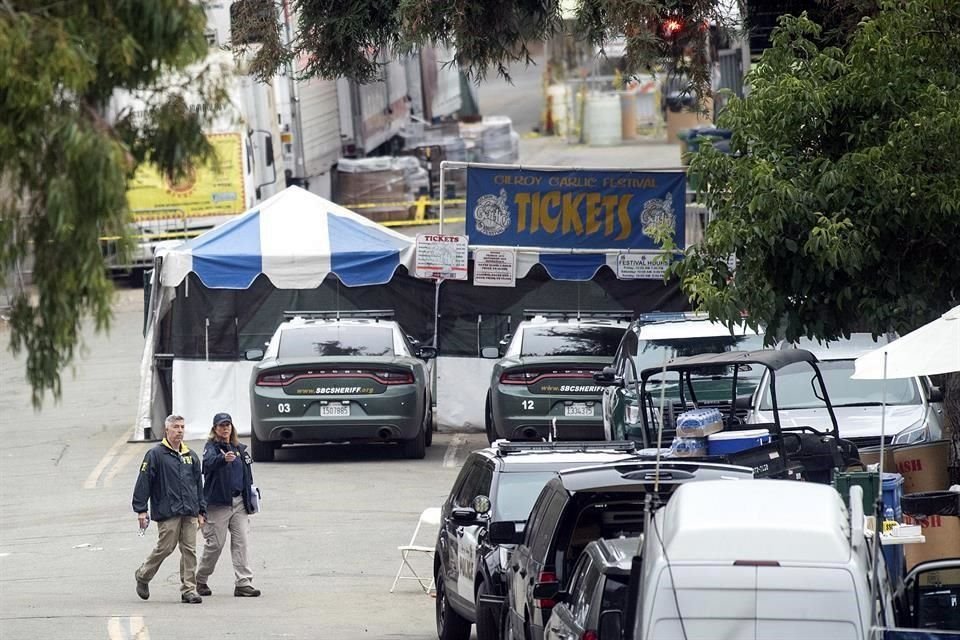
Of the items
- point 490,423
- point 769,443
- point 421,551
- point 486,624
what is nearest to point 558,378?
point 490,423

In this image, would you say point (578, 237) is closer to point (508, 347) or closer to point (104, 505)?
point (508, 347)

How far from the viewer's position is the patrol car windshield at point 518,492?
11.1m

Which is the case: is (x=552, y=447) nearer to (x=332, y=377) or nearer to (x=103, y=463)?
(x=332, y=377)

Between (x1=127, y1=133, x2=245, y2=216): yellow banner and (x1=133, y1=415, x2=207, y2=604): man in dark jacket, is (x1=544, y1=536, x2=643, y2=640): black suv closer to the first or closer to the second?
(x1=133, y1=415, x2=207, y2=604): man in dark jacket

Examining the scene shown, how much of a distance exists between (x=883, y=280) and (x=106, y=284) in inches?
255

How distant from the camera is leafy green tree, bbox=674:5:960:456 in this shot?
35.4 feet

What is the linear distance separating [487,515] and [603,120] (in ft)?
164

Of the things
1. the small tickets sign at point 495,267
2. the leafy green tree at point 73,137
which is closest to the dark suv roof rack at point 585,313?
the small tickets sign at point 495,267

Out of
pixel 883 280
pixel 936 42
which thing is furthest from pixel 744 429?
pixel 936 42

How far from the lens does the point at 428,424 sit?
20562mm

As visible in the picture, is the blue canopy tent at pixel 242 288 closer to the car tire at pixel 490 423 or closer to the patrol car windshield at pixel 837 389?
the car tire at pixel 490 423

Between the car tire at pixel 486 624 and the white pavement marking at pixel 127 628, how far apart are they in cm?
268

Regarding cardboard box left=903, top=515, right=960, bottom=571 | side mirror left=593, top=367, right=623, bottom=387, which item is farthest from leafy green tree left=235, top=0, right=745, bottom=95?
cardboard box left=903, top=515, right=960, bottom=571

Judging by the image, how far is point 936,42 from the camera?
11.3 metres
